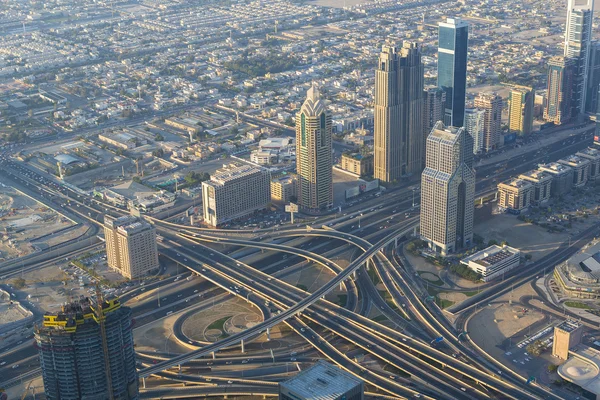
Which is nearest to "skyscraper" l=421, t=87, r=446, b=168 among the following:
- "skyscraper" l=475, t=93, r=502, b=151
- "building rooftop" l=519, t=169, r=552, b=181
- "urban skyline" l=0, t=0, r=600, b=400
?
"urban skyline" l=0, t=0, r=600, b=400

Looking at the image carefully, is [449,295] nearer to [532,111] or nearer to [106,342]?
[106,342]

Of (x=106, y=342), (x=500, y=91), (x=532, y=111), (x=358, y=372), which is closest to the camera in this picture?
(x=106, y=342)

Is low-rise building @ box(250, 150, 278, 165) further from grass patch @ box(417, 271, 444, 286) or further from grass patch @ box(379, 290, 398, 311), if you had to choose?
grass patch @ box(379, 290, 398, 311)

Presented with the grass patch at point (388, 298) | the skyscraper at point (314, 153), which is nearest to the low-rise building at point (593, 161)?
the skyscraper at point (314, 153)

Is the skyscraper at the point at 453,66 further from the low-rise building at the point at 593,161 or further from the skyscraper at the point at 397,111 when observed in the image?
the low-rise building at the point at 593,161

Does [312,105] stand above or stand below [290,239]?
above

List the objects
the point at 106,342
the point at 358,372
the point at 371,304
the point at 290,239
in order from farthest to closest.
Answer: the point at 290,239 < the point at 371,304 < the point at 358,372 < the point at 106,342

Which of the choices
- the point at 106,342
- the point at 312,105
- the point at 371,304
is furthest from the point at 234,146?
the point at 106,342
